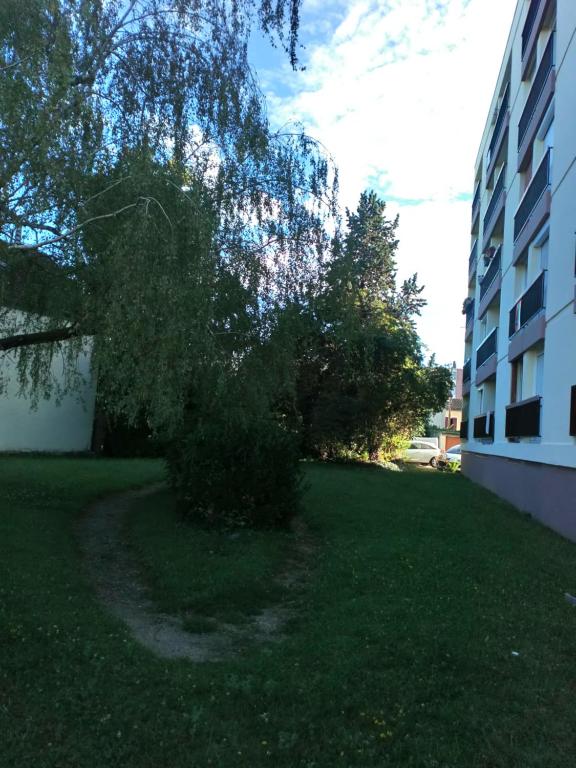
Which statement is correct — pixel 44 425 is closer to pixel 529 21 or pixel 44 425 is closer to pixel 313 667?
pixel 313 667

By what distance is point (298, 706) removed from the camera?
3.63 m

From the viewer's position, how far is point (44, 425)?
69.8ft

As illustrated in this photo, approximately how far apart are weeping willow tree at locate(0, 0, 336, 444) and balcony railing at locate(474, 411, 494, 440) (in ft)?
42.2

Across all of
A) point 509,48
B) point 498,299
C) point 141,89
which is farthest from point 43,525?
point 509,48

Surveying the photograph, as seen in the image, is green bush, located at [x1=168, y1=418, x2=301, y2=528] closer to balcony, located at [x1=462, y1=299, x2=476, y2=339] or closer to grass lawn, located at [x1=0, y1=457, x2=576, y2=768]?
grass lawn, located at [x1=0, y1=457, x2=576, y2=768]

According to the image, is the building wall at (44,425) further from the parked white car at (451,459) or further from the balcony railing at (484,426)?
the parked white car at (451,459)

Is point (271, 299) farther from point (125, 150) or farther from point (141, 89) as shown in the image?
point (141, 89)

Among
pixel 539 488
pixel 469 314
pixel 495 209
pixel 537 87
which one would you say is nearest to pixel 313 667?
pixel 539 488

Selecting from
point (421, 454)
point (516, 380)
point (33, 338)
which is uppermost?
point (516, 380)

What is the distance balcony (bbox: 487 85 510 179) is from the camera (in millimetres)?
19297

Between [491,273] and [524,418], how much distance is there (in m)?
8.67

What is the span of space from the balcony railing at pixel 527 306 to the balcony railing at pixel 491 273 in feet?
12.3

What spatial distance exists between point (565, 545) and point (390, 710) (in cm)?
677

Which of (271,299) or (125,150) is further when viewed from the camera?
(271,299)
